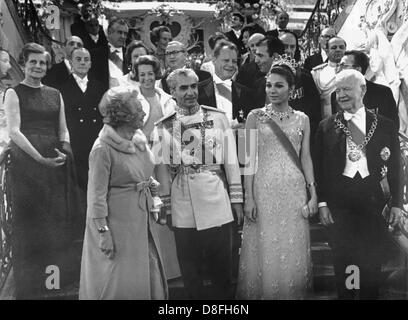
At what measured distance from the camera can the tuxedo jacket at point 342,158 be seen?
4.71 m

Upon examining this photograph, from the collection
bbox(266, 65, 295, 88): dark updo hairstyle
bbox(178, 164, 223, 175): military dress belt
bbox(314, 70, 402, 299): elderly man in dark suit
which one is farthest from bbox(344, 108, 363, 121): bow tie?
bbox(178, 164, 223, 175): military dress belt

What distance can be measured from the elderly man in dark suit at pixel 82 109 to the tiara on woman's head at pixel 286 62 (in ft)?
4.19

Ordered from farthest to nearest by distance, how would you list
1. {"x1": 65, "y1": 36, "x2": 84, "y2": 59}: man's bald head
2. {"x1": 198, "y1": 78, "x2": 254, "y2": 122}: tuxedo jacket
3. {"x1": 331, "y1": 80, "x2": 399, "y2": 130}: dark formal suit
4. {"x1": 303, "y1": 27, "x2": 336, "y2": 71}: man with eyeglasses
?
1. {"x1": 303, "y1": 27, "x2": 336, "y2": 71}: man with eyeglasses
2. {"x1": 65, "y1": 36, "x2": 84, "y2": 59}: man's bald head
3. {"x1": 331, "y1": 80, "x2": 399, "y2": 130}: dark formal suit
4. {"x1": 198, "y1": 78, "x2": 254, "y2": 122}: tuxedo jacket

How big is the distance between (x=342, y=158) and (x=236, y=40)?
1.26m

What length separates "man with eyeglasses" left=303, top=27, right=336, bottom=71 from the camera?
511cm

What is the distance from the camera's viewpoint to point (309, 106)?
4824mm

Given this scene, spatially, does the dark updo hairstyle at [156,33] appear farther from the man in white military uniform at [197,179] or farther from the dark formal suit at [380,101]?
the dark formal suit at [380,101]

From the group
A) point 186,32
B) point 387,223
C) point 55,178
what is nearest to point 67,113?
point 55,178

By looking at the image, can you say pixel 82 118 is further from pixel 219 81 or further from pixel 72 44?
pixel 219 81

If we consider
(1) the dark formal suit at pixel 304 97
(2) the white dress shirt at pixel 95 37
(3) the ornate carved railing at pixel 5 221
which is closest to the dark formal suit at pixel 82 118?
(2) the white dress shirt at pixel 95 37

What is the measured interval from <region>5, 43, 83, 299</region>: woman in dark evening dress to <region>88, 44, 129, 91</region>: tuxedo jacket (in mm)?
349

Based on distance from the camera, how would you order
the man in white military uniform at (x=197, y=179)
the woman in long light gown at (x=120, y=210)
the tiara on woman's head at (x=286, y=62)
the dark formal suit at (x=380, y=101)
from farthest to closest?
1. the dark formal suit at (x=380, y=101)
2. the tiara on woman's head at (x=286, y=62)
3. the man in white military uniform at (x=197, y=179)
4. the woman in long light gown at (x=120, y=210)

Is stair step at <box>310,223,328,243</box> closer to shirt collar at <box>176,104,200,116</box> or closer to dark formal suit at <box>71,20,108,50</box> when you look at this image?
shirt collar at <box>176,104,200,116</box>

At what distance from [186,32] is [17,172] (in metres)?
1.68
